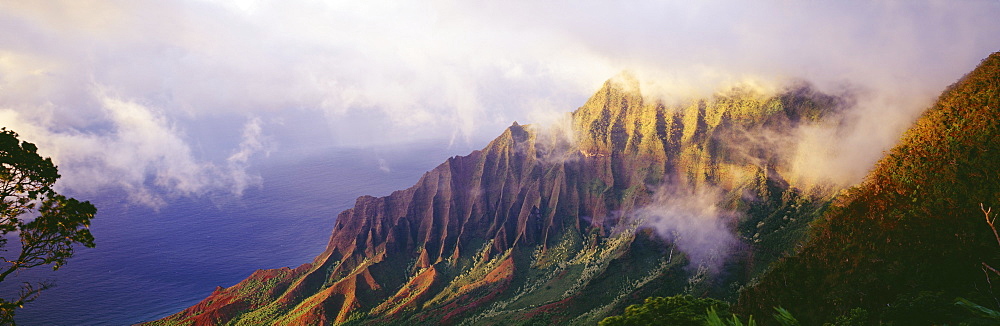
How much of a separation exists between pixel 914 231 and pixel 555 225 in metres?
88.9

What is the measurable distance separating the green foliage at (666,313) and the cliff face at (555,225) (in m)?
44.2

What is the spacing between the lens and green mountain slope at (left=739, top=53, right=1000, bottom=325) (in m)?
29.5

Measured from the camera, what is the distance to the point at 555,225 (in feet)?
397

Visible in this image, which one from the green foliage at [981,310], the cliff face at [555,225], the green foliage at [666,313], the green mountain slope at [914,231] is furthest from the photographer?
the cliff face at [555,225]

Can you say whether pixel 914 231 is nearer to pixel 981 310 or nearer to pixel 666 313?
pixel 666 313

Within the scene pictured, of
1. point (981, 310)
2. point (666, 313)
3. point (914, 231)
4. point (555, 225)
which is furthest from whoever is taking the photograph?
point (555, 225)

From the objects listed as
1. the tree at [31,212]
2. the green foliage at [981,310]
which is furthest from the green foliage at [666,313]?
the tree at [31,212]

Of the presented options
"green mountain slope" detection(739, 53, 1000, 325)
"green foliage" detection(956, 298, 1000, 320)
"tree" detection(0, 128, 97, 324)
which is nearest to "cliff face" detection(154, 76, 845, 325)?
"green mountain slope" detection(739, 53, 1000, 325)

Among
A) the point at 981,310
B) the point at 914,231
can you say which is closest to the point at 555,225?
the point at 914,231

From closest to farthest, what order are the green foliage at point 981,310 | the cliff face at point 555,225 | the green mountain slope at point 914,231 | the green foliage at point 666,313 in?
1. the green foliage at point 981,310
2. the green foliage at point 666,313
3. the green mountain slope at point 914,231
4. the cliff face at point 555,225

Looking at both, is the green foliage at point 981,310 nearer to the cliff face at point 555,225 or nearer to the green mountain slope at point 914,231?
the green mountain slope at point 914,231

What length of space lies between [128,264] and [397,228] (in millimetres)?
126563

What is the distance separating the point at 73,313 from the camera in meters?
126

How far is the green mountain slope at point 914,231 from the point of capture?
2952 centimetres
